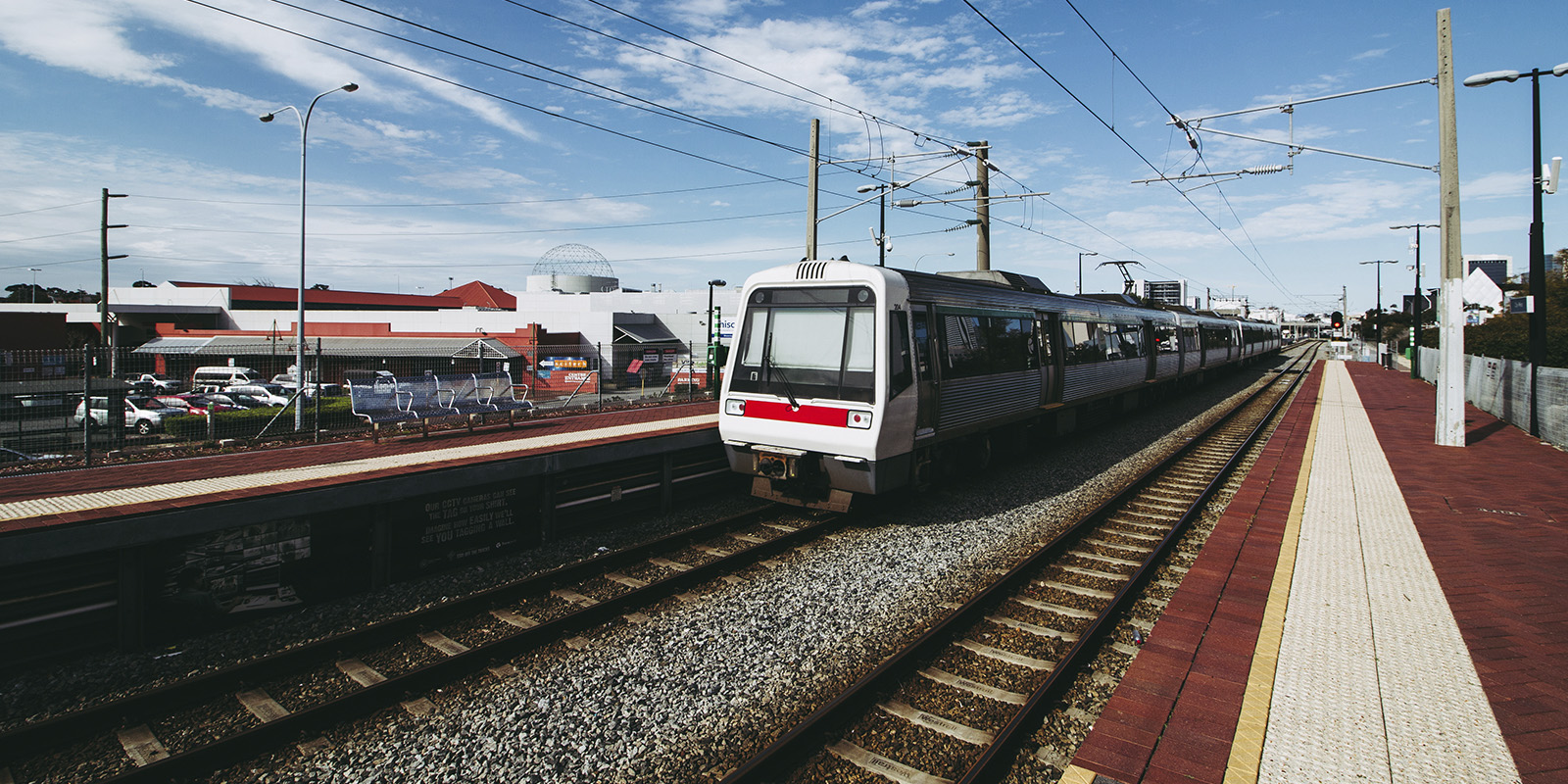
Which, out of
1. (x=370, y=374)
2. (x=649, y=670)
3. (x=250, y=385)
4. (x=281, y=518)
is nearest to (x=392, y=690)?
(x=649, y=670)

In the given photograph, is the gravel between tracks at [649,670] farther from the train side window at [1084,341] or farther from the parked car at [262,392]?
the parked car at [262,392]

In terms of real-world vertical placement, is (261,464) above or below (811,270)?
below

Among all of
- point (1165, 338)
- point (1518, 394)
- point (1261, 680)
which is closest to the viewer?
point (1261, 680)

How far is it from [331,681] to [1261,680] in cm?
562

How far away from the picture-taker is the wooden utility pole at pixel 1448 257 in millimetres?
12734

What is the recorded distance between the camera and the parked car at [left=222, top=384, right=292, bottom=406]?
27.7 meters

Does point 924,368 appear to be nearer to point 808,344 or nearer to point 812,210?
point 808,344

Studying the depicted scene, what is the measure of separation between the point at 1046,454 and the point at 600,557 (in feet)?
29.4

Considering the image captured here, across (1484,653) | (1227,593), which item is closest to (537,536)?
(1227,593)

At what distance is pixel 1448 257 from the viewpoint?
1290 centimetres

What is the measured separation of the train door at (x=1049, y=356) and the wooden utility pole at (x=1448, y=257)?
659cm

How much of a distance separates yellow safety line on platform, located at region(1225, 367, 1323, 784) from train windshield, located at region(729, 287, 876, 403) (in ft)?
12.6

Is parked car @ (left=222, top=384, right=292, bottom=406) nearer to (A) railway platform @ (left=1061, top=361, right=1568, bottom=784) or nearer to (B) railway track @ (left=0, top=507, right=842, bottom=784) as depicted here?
(B) railway track @ (left=0, top=507, right=842, bottom=784)

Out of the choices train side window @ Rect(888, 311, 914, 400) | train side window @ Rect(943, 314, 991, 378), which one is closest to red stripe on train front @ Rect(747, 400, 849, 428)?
train side window @ Rect(888, 311, 914, 400)
